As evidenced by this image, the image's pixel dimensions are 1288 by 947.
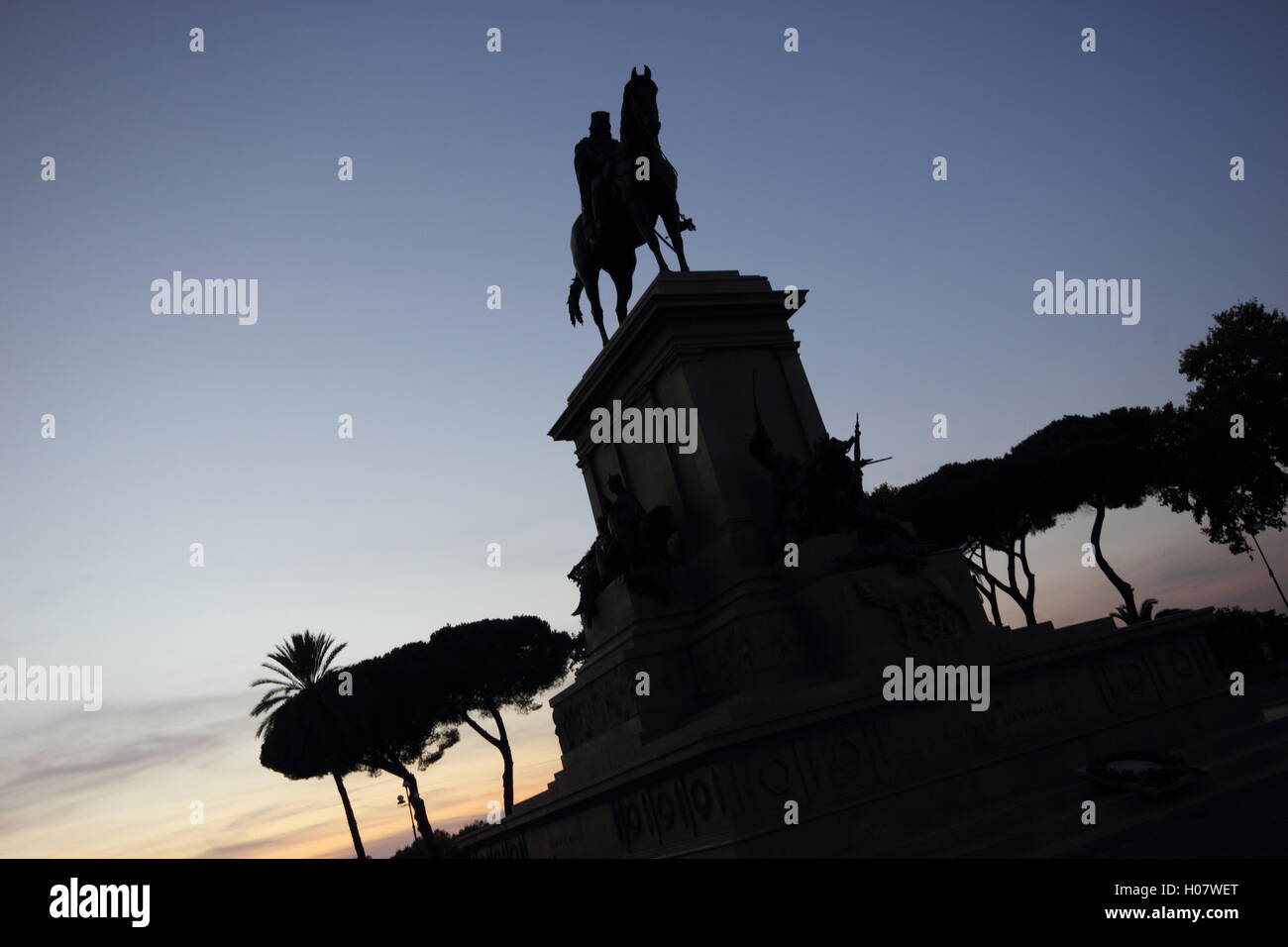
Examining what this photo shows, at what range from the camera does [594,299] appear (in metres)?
20.5

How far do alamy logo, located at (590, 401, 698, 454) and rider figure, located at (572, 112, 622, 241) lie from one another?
12.2 feet

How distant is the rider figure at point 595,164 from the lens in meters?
18.7

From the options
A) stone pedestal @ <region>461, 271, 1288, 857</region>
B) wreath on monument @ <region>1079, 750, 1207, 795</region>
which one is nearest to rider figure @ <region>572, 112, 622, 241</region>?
stone pedestal @ <region>461, 271, 1288, 857</region>

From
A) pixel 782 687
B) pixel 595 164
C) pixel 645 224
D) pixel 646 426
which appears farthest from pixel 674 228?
pixel 782 687

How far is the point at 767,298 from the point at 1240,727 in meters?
9.59

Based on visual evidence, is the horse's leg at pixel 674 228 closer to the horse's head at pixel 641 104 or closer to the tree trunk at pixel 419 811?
the horse's head at pixel 641 104

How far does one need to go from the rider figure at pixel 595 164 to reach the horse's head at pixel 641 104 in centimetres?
68

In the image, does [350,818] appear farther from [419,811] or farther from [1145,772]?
[1145,772]
